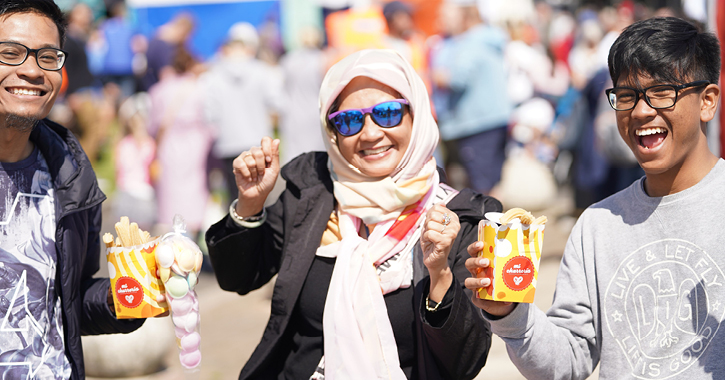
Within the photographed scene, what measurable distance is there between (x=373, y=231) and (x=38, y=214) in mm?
1198

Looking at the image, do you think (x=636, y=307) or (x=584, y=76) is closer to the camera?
(x=636, y=307)

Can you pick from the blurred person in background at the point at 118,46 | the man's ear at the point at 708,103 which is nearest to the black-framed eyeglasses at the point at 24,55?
the man's ear at the point at 708,103

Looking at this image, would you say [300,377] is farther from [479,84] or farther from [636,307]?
[479,84]

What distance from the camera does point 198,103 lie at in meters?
7.85

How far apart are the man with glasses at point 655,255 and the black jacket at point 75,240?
1.39m

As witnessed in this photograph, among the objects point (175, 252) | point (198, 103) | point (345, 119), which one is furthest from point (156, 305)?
point (198, 103)

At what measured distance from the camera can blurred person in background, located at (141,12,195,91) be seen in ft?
27.7

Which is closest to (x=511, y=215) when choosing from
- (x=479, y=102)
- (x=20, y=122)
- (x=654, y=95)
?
(x=654, y=95)

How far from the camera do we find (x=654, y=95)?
2.26 m

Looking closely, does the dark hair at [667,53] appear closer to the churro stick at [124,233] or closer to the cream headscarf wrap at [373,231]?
the cream headscarf wrap at [373,231]

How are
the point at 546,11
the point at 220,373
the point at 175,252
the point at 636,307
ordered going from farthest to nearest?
the point at 546,11
the point at 220,373
the point at 175,252
the point at 636,307

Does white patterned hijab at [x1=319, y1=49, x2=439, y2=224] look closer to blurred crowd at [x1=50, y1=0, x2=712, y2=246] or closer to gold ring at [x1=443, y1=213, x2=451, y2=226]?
gold ring at [x1=443, y1=213, x2=451, y2=226]

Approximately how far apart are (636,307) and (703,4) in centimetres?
536

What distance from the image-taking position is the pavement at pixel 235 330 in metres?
4.73
